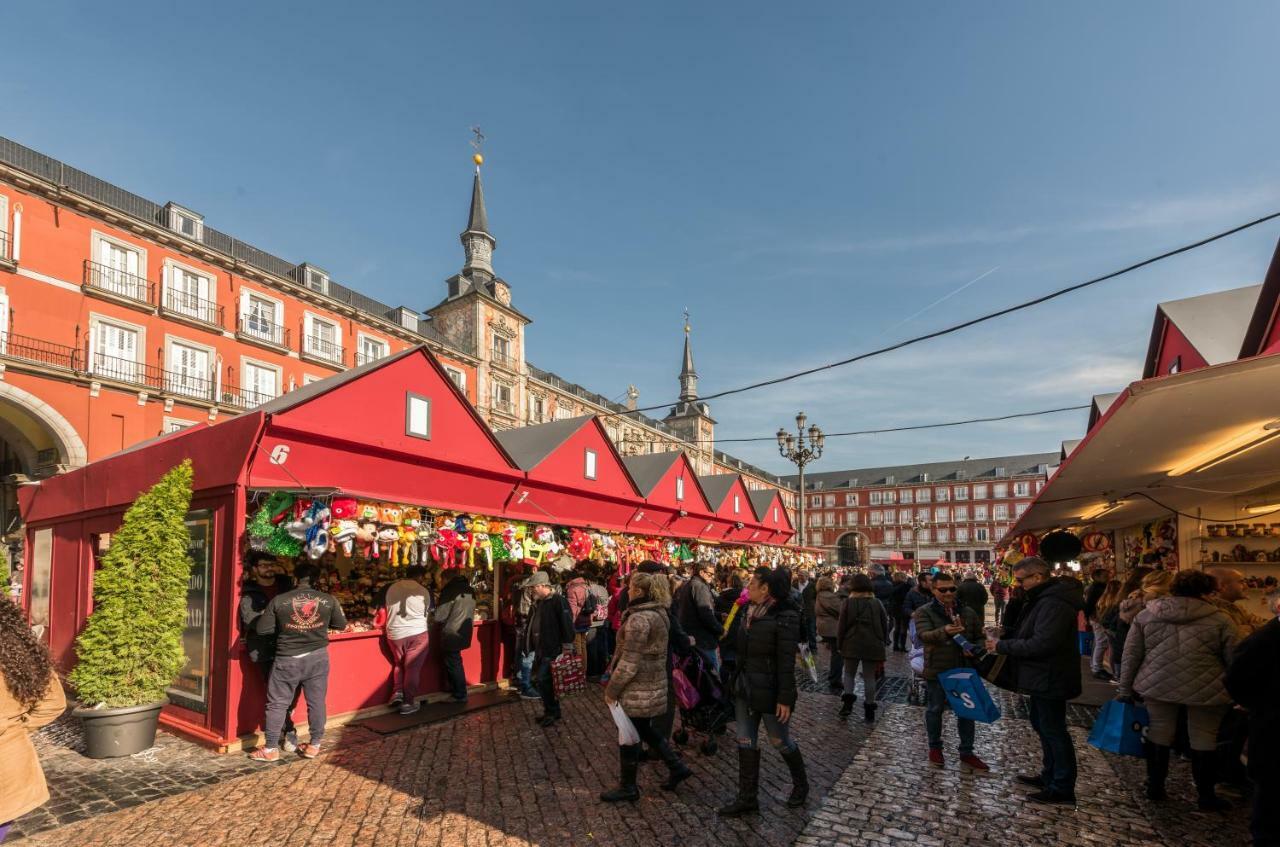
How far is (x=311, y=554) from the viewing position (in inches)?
281

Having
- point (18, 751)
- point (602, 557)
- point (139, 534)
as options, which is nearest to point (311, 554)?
point (139, 534)

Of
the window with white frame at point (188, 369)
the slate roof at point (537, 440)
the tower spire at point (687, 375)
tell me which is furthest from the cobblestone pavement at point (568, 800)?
the tower spire at point (687, 375)

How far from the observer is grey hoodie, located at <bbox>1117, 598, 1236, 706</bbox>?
4.97 m

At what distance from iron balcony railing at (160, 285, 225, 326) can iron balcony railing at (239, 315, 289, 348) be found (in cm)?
100

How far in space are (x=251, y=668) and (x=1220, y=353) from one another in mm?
14394

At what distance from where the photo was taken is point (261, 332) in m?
29.8

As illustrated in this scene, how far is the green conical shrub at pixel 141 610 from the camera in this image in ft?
21.5

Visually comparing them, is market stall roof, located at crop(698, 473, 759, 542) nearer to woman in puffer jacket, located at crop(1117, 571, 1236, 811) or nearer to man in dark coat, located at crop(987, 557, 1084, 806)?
man in dark coat, located at crop(987, 557, 1084, 806)

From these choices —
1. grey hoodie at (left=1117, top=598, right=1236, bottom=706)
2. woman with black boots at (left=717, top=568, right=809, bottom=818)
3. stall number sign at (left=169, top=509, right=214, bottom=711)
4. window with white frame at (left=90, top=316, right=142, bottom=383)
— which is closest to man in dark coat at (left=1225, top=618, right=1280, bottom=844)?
grey hoodie at (left=1117, top=598, right=1236, bottom=706)

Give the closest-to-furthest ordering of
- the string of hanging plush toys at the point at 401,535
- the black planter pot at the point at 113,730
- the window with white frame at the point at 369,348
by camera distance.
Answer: the black planter pot at the point at 113,730, the string of hanging plush toys at the point at 401,535, the window with white frame at the point at 369,348

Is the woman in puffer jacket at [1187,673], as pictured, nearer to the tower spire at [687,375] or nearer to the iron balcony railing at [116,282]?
the iron balcony railing at [116,282]

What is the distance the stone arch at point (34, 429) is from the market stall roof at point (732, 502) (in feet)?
69.0

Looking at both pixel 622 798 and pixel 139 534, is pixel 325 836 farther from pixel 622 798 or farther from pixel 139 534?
pixel 139 534

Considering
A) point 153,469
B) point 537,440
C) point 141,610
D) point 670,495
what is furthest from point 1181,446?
point 670,495
